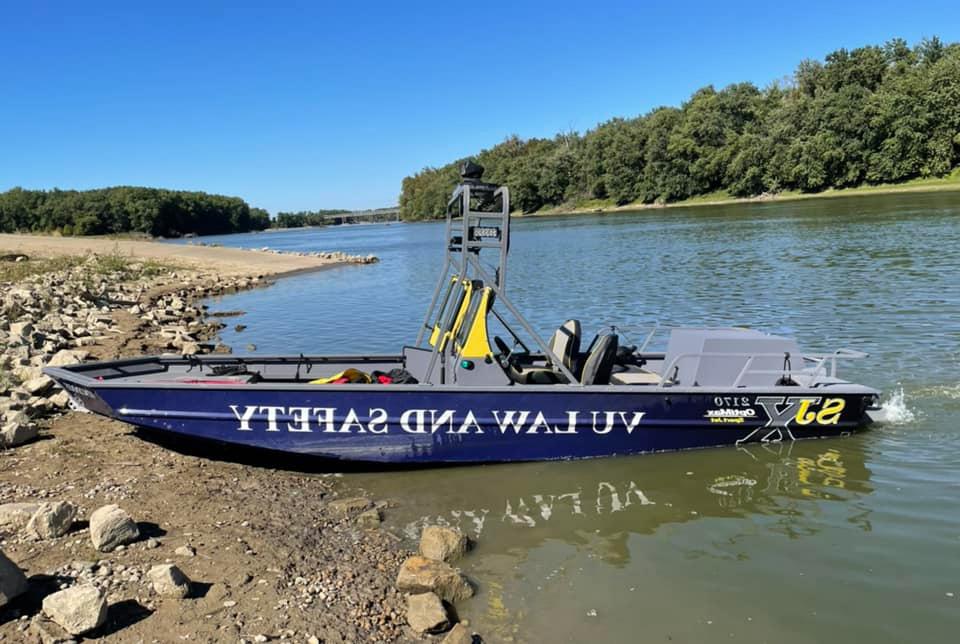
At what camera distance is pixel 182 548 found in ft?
15.9

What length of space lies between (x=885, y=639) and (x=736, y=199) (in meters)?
83.6

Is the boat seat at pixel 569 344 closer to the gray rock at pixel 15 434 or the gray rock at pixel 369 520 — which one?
the gray rock at pixel 369 520

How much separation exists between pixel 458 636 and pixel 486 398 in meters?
2.97

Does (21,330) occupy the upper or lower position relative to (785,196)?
lower

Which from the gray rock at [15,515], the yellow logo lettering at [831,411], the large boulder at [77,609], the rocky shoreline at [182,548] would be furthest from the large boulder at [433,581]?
the yellow logo lettering at [831,411]

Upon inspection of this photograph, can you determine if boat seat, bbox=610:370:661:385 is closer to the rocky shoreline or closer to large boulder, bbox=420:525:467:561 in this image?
the rocky shoreline

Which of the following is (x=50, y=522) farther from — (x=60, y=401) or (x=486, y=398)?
(x=60, y=401)

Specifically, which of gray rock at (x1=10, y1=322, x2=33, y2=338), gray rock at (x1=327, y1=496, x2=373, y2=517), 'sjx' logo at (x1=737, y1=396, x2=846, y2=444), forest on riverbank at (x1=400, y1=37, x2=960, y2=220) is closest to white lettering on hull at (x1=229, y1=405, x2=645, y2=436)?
gray rock at (x1=327, y1=496, x2=373, y2=517)

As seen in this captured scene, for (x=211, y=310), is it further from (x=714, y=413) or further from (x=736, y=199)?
(x=736, y=199)

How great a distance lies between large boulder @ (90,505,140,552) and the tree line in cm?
12255

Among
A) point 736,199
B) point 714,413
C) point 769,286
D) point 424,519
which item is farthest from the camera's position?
point 736,199

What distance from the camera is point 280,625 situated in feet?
13.3

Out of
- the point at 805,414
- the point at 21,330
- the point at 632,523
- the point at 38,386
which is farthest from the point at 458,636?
the point at 21,330

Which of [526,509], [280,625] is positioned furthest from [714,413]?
[280,625]
